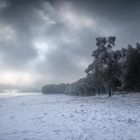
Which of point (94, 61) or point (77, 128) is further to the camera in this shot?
point (94, 61)

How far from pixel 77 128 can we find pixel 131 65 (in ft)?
132

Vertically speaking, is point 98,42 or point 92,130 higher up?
point 98,42

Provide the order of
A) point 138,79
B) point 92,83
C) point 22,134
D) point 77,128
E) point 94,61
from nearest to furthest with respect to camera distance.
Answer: point 22,134 < point 77,128 < point 138,79 < point 94,61 < point 92,83

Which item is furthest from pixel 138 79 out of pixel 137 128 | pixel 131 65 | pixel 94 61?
pixel 137 128

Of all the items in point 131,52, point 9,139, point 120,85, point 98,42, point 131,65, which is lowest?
point 9,139

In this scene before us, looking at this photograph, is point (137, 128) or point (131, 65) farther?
point (131, 65)

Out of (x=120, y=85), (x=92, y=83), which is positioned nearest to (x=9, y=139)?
(x=120, y=85)

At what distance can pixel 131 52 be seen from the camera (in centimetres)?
5141

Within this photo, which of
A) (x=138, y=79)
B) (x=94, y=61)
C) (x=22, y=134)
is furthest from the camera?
(x=94, y=61)

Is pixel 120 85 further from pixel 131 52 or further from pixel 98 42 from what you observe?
pixel 98 42

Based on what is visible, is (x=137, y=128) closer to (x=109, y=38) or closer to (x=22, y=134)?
(x=22, y=134)

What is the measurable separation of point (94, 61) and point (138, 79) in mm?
12728

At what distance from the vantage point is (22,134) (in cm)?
1227

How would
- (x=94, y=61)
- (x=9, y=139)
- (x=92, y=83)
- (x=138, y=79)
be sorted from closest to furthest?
1. (x=9, y=139)
2. (x=138, y=79)
3. (x=94, y=61)
4. (x=92, y=83)
